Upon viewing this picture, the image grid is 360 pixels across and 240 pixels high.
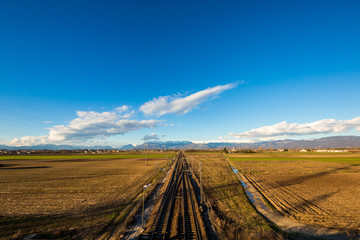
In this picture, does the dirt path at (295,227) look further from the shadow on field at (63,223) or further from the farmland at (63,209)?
the shadow on field at (63,223)

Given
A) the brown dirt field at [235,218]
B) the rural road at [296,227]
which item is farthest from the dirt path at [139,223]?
the rural road at [296,227]

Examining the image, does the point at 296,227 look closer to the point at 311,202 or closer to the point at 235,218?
the point at 235,218

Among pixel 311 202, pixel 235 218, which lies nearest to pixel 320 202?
pixel 311 202

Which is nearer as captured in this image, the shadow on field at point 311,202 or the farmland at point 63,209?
the farmland at point 63,209

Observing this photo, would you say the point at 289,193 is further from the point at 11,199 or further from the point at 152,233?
the point at 11,199

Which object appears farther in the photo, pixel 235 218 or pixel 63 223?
pixel 235 218

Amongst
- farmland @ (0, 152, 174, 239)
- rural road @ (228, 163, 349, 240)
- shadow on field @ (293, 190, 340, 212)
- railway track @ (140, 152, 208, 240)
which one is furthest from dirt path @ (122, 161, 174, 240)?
shadow on field @ (293, 190, 340, 212)

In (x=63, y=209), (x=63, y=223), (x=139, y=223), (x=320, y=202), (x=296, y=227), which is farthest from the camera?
(x=320, y=202)

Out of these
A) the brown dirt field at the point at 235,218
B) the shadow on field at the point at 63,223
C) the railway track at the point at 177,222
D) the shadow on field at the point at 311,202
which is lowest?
the shadow on field at the point at 311,202

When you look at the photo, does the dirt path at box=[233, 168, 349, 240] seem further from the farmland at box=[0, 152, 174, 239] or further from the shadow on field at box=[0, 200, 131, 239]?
the shadow on field at box=[0, 200, 131, 239]

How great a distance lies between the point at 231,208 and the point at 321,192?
2126 centimetres

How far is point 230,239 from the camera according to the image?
16.5 m

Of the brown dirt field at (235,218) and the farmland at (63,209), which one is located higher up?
the farmland at (63,209)

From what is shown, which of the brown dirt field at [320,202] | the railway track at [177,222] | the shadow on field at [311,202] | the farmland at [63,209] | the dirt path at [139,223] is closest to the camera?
the railway track at [177,222]
